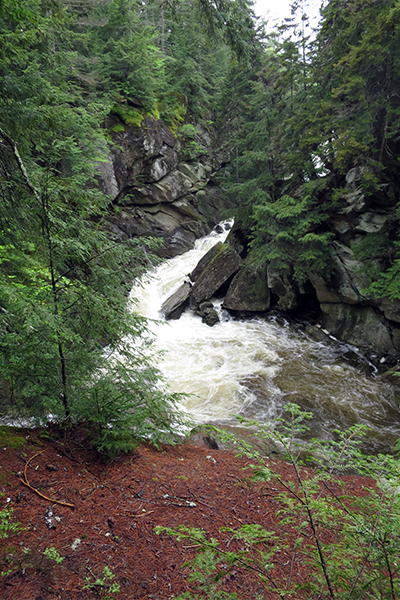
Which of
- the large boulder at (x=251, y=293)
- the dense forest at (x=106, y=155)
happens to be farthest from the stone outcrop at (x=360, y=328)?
the large boulder at (x=251, y=293)

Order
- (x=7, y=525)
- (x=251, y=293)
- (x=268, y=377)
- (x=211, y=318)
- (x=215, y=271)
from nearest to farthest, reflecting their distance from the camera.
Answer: (x=7, y=525)
(x=268, y=377)
(x=211, y=318)
(x=251, y=293)
(x=215, y=271)

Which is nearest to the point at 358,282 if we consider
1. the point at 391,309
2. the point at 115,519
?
the point at 391,309

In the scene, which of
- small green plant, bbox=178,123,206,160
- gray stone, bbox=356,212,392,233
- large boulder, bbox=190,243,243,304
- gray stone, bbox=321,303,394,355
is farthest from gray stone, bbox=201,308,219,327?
small green plant, bbox=178,123,206,160

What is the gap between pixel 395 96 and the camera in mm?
10031

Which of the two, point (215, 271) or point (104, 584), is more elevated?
point (215, 271)

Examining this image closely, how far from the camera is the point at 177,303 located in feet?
50.0

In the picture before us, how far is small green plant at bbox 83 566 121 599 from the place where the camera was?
2150 mm

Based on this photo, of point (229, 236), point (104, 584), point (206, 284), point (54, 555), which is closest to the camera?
point (104, 584)

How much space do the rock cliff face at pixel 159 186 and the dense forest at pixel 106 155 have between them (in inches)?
40.2

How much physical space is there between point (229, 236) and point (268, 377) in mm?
10960

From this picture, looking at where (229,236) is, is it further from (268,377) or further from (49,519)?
(49,519)

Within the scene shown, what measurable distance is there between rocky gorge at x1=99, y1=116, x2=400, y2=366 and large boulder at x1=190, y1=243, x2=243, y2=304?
59mm

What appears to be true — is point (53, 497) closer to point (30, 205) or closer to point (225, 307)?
point (30, 205)

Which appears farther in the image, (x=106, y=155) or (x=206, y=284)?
(x=206, y=284)
